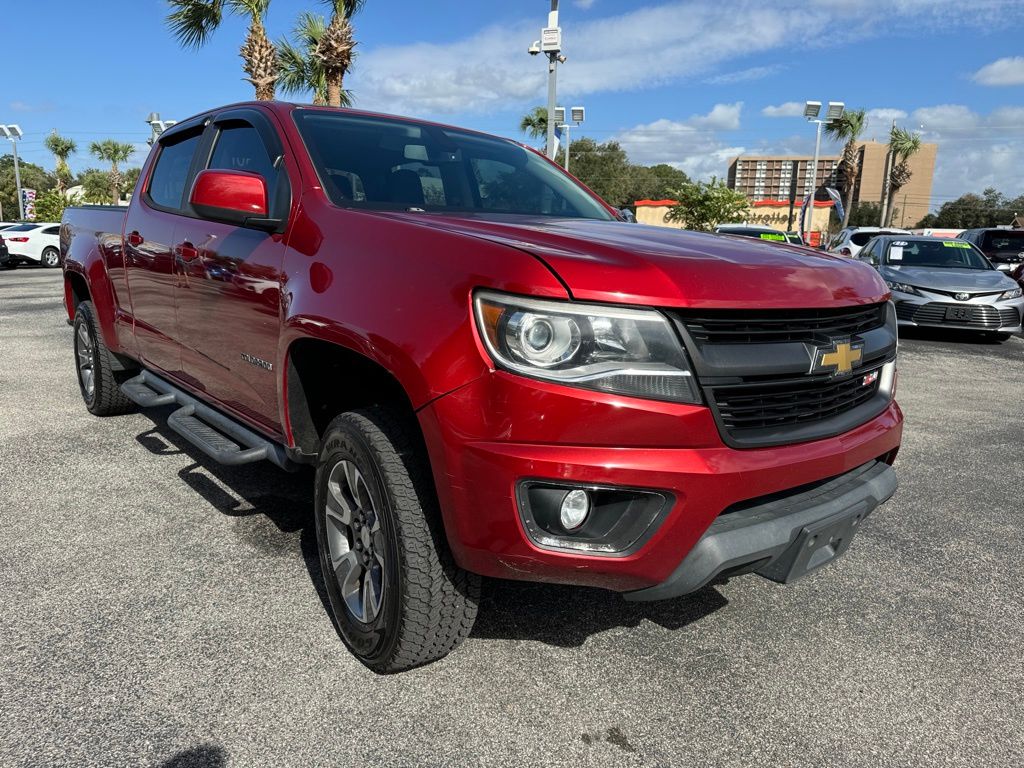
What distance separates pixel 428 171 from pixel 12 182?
78439mm

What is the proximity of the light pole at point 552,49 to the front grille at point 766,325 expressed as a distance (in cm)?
1236

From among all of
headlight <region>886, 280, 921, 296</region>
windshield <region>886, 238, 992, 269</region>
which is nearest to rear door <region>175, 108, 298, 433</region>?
headlight <region>886, 280, 921, 296</region>

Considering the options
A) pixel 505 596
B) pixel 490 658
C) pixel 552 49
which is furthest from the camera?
pixel 552 49

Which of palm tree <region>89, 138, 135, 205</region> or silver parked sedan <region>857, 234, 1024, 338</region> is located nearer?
silver parked sedan <region>857, 234, 1024, 338</region>

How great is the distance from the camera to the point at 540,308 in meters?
1.83

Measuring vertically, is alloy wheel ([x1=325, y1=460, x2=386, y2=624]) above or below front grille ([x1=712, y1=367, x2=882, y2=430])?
below

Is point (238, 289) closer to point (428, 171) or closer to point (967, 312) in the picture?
point (428, 171)

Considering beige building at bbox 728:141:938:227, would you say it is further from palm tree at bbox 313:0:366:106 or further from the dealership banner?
palm tree at bbox 313:0:366:106

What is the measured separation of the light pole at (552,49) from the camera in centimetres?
1391

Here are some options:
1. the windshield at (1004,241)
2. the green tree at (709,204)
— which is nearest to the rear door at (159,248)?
the windshield at (1004,241)

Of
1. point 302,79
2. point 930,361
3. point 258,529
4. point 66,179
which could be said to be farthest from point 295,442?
point 66,179

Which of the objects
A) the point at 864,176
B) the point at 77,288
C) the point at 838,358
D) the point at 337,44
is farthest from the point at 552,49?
the point at 864,176

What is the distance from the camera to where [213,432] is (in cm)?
329

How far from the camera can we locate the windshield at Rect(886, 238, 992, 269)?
11.1m
